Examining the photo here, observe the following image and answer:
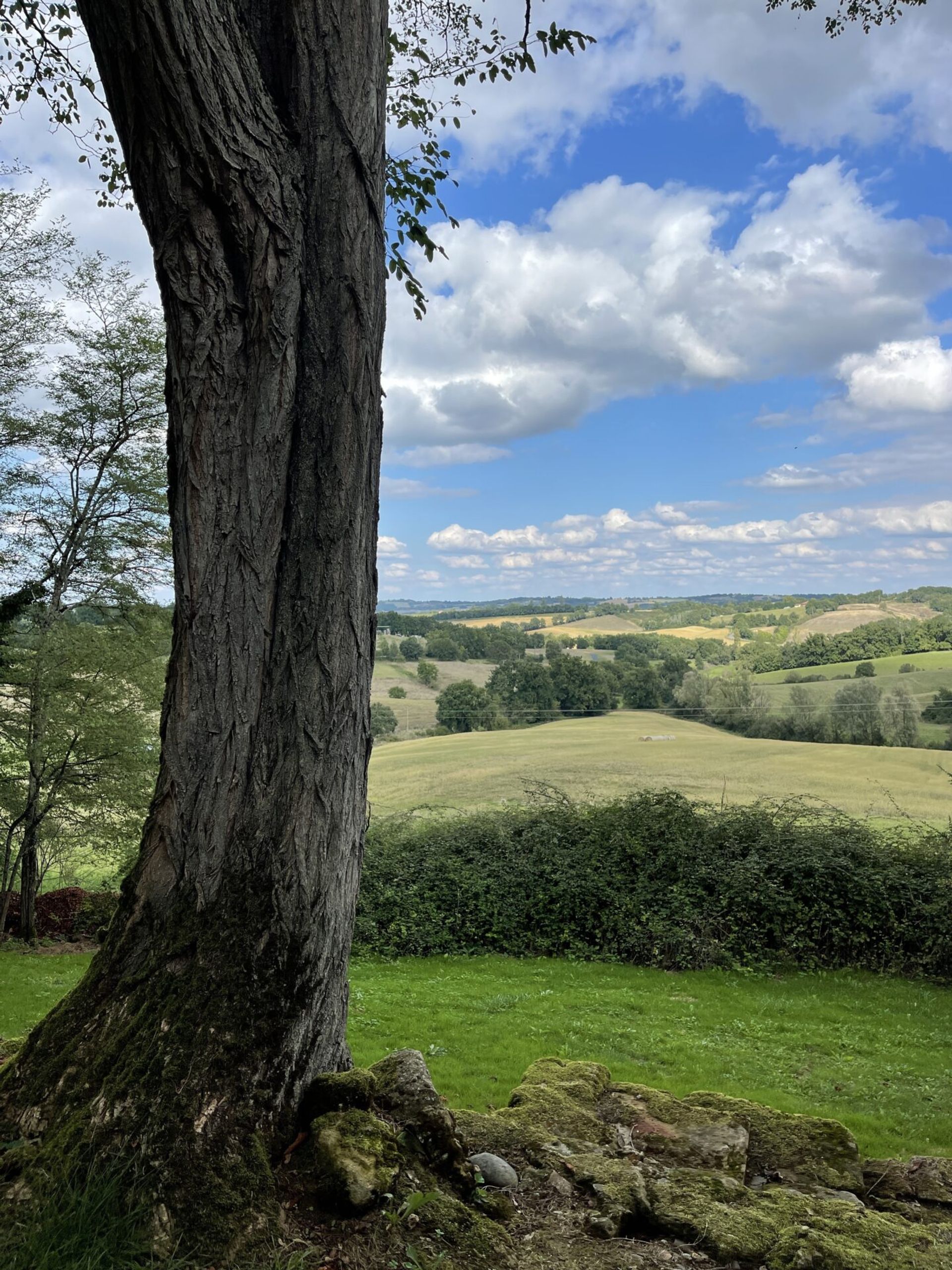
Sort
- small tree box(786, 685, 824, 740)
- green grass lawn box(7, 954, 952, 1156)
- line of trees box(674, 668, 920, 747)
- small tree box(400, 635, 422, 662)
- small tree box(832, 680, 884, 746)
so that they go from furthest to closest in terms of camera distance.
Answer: small tree box(400, 635, 422, 662) < small tree box(786, 685, 824, 740) < small tree box(832, 680, 884, 746) < line of trees box(674, 668, 920, 747) < green grass lawn box(7, 954, 952, 1156)

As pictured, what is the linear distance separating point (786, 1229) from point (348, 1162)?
1526 mm

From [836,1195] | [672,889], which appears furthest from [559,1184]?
[672,889]

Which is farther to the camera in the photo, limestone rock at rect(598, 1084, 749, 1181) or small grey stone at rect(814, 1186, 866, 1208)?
limestone rock at rect(598, 1084, 749, 1181)

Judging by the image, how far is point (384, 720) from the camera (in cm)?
3203

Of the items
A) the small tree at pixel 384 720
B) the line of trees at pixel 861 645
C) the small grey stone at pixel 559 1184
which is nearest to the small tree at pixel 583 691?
the line of trees at pixel 861 645

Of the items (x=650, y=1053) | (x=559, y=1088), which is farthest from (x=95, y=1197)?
(x=650, y=1053)

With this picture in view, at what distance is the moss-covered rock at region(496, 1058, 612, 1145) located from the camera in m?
3.55

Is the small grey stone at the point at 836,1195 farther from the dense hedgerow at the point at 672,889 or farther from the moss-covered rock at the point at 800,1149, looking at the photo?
the dense hedgerow at the point at 672,889

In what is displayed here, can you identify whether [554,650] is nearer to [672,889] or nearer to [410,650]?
[410,650]

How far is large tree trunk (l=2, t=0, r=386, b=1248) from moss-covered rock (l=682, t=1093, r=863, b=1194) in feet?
6.91

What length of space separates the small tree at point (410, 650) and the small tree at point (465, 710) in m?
4.50

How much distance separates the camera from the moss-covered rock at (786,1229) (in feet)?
8.34

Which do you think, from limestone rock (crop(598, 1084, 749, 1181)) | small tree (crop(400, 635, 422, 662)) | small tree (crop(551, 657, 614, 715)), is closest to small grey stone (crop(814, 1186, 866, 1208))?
limestone rock (crop(598, 1084, 749, 1181))

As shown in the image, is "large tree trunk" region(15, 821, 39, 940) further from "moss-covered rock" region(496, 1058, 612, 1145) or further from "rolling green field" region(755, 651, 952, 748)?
"rolling green field" region(755, 651, 952, 748)
